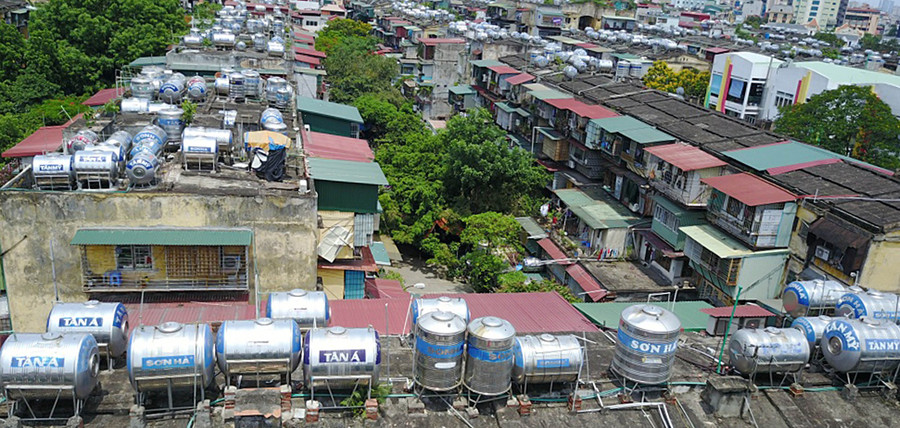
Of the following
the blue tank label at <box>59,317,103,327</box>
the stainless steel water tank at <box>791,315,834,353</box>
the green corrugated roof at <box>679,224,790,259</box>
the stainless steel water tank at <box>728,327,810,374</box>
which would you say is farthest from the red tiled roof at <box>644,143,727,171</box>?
the blue tank label at <box>59,317,103,327</box>

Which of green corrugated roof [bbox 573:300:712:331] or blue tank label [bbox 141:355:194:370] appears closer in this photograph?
blue tank label [bbox 141:355:194:370]

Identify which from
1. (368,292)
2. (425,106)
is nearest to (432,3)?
(425,106)

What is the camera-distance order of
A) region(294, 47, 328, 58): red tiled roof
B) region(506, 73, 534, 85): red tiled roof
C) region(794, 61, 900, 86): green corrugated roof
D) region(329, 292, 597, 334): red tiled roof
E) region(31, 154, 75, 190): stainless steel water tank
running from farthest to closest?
region(294, 47, 328, 58): red tiled roof < region(794, 61, 900, 86): green corrugated roof < region(506, 73, 534, 85): red tiled roof < region(31, 154, 75, 190): stainless steel water tank < region(329, 292, 597, 334): red tiled roof

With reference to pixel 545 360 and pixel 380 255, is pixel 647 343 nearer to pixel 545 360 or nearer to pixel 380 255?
pixel 545 360

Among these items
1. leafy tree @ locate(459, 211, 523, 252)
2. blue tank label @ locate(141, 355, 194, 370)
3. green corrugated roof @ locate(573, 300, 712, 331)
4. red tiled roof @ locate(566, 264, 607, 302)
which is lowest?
red tiled roof @ locate(566, 264, 607, 302)

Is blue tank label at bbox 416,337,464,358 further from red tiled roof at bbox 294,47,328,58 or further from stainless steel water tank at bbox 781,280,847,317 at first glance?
red tiled roof at bbox 294,47,328,58

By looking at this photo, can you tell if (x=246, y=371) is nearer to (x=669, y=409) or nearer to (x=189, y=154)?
(x=669, y=409)

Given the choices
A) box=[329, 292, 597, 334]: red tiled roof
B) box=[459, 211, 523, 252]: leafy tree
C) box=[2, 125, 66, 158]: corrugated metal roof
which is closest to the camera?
box=[329, 292, 597, 334]: red tiled roof

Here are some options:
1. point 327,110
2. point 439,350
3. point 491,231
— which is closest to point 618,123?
point 491,231

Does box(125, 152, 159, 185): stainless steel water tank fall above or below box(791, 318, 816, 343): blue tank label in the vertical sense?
above
